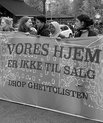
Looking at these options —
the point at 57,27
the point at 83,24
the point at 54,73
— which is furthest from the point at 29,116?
the point at 57,27

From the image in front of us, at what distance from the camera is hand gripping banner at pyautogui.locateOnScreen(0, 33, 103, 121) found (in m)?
4.54

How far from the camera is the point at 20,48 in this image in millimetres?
5348

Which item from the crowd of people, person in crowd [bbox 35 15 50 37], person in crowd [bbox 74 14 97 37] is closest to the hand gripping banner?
the crowd of people

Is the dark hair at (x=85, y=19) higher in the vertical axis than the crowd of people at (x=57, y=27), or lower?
higher

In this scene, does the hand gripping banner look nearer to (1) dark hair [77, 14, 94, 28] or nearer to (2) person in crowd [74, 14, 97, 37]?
(2) person in crowd [74, 14, 97, 37]

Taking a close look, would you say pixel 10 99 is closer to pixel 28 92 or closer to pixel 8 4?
pixel 28 92

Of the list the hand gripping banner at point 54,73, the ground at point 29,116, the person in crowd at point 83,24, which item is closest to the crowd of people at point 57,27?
the person in crowd at point 83,24

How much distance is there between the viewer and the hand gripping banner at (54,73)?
14.9ft

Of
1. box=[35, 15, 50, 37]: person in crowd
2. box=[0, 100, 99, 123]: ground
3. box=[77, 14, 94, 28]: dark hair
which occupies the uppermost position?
box=[77, 14, 94, 28]: dark hair

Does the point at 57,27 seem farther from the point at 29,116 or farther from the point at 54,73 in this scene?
the point at 29,116

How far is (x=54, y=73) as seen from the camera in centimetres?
495

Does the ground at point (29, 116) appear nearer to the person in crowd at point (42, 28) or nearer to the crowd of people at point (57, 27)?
the crowd of people at point (57, 27)

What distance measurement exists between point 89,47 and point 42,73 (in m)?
1.07

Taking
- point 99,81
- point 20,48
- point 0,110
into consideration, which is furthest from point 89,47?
point 0,110
